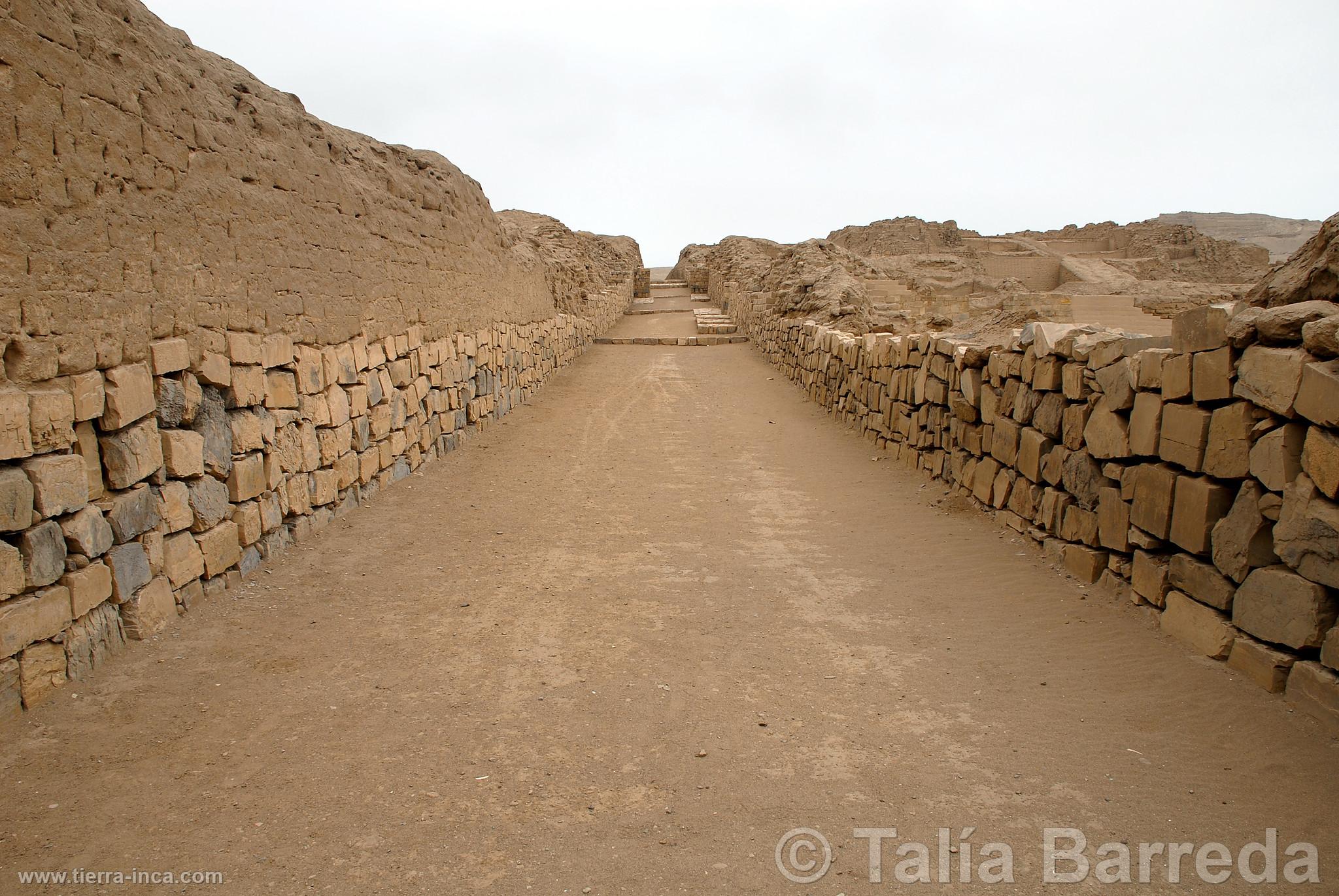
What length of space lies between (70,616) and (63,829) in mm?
1234

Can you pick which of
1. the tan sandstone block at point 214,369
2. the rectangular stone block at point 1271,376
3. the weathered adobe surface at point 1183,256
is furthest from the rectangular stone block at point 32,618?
the weathered adobe surface at point 1183,256

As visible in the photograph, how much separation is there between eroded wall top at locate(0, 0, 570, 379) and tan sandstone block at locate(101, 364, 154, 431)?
95 millimetres

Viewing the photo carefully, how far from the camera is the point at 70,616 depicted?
3.81 meters

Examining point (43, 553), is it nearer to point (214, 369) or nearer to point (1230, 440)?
point (214, 369)

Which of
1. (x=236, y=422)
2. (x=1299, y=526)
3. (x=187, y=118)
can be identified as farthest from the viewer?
(x=236, y=422)

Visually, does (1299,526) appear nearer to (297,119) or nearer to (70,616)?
(70,616)

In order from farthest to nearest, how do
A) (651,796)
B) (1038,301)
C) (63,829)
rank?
(1038,301) → (651,796) → (63,829)

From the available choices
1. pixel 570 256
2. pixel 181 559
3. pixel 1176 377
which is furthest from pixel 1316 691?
pixel 570 256

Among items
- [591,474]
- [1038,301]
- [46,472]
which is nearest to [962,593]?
[591,474]

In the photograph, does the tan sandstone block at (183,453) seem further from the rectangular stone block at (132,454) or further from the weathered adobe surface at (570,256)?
the weathered adobe surface at (570,256)

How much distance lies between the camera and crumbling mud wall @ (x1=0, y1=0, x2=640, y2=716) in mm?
3672

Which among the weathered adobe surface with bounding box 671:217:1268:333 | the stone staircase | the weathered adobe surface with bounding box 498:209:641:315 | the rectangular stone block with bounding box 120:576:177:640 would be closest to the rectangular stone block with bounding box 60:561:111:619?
the rectangular stone block with bounding box 120:576:177:640

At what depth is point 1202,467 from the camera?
433 cm

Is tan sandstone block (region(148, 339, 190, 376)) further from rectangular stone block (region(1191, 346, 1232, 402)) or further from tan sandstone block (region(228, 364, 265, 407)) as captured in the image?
rectangular stone block (region(1191, 346, 1232, 402))
